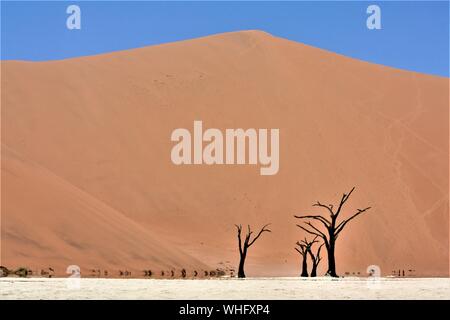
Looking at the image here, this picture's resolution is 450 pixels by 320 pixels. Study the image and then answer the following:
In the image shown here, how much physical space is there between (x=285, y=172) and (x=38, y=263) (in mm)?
42923

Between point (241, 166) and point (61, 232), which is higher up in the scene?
point (241, 166)

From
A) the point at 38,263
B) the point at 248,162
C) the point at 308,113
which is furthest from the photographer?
the point at 308,113

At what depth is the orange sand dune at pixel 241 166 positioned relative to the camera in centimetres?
6919

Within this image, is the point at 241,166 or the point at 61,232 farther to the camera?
the point at 241,166

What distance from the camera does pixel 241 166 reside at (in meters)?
77.2

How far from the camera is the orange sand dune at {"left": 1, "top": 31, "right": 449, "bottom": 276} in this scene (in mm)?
69188

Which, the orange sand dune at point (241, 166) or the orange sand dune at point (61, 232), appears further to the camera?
the orange sand dune at point (241, 166)

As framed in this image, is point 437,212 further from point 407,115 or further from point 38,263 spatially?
point 38,263

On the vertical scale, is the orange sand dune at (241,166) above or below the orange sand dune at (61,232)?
above

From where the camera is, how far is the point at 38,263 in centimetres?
3853

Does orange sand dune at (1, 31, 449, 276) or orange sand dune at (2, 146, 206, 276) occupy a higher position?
orange sand dune at (1, 31, 449, 276)

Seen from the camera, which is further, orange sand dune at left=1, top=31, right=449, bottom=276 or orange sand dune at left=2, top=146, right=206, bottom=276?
orange sand dune at left=1, top=31, right=449, bottom=276

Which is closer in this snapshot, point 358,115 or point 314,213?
point 314,213
